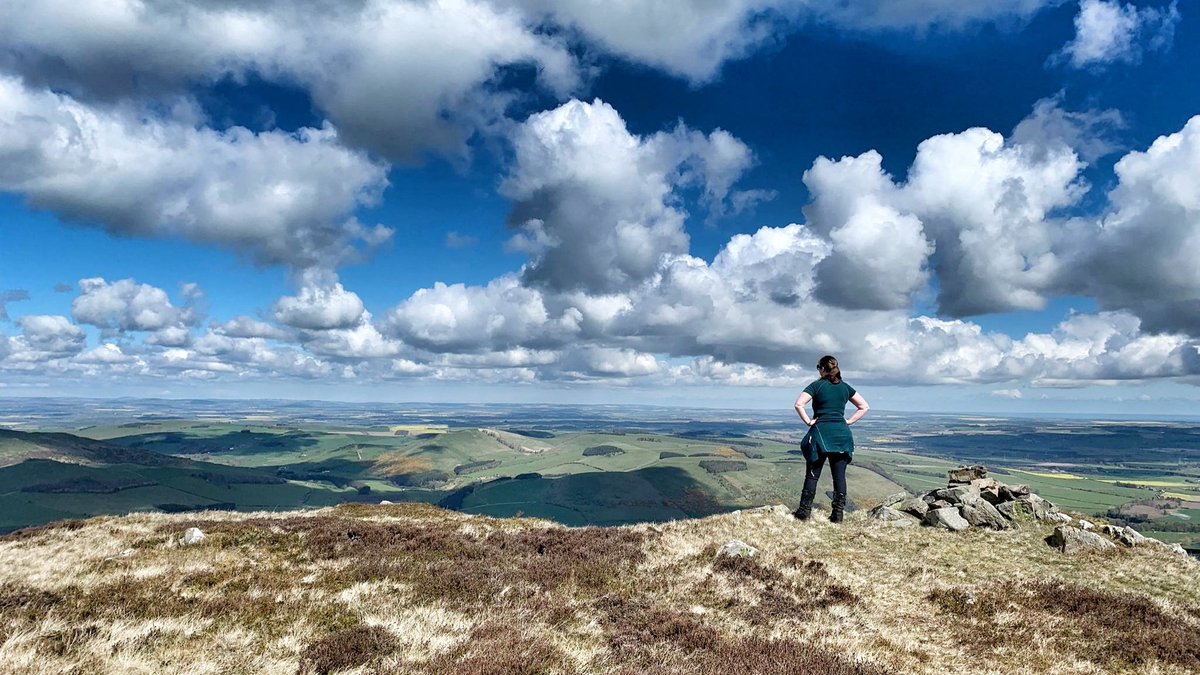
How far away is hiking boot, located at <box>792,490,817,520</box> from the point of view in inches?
832

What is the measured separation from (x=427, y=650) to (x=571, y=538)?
10.4m

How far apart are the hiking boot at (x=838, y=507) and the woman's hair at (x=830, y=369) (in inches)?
172

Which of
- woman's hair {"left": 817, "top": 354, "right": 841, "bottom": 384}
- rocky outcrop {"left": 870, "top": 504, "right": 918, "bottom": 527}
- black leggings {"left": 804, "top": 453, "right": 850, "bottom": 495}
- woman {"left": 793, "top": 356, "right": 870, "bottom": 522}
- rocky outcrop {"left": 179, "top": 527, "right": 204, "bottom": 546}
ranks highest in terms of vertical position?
woman's hair {"left": 817, "top": 354, "right": 841, "bottom": 384}

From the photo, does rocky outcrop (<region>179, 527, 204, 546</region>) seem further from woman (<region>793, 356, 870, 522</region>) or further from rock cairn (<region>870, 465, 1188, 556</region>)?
rock cairn (<region>870, 465, 1188, 556</region>)

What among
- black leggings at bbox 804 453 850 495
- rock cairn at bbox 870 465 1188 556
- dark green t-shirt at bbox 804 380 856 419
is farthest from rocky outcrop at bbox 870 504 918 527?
dark green t-shirt at bbox 804 380 856 419

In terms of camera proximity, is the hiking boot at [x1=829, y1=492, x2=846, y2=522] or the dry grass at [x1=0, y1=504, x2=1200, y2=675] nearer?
the dry grass at [x1=0, y1=504, x2=1200, y2=675]

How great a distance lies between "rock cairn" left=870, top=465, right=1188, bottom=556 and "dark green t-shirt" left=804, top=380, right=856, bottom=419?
6257 millimetres

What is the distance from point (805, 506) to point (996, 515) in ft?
25.9

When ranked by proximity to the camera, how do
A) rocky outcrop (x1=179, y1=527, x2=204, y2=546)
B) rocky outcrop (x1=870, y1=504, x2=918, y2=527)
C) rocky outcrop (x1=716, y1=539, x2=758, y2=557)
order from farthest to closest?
rocky outcrop (x1=870, y1=504, x2=918, y2=527) → rocky outcrop (x1=179, y1=527, x2=204, y2=546) → rocky outcrop (x1=716, y1=539, x2=758, y2=557)

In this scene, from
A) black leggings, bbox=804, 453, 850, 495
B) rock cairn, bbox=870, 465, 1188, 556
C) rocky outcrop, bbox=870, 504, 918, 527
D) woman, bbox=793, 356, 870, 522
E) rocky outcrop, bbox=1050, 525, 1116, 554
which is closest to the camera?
rocky outcrop, bbox=1050, 525, 1116, 554

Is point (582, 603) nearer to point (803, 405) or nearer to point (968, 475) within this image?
point (803, 405)

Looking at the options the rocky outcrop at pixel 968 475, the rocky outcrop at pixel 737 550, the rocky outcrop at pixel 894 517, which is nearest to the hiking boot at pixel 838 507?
the rocky outcrop at pixel 894 517

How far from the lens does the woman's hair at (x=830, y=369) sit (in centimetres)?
1988

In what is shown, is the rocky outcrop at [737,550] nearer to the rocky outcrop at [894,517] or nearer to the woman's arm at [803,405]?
the woman's arm at [803,405]
